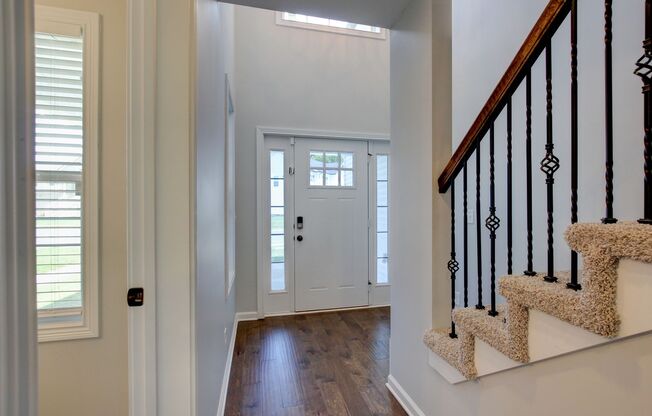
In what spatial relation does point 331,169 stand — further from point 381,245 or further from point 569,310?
point 569,310

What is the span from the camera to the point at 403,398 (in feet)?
6.05

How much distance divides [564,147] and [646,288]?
1367 millimetres

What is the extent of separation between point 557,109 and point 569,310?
4.90ft

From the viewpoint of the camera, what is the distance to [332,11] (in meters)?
1.78

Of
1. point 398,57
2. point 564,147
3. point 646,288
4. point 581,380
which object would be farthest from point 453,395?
point 398,57

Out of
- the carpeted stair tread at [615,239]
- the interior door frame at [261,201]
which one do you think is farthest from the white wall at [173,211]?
the interior door frame at [261,201]

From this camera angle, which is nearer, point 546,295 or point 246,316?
point 546,295

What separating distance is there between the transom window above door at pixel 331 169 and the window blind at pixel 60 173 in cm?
234

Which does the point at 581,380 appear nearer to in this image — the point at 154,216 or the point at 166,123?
the point at 154,216

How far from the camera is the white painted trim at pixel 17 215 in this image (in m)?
0.37

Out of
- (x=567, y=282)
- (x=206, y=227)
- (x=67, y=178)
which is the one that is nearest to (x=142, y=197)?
(x=206, y=227)

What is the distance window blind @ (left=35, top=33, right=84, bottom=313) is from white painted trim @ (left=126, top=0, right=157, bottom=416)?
60 cm

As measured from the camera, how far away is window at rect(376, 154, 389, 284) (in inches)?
147

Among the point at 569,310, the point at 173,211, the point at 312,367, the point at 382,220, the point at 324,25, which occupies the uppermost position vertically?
the point at 324,25
